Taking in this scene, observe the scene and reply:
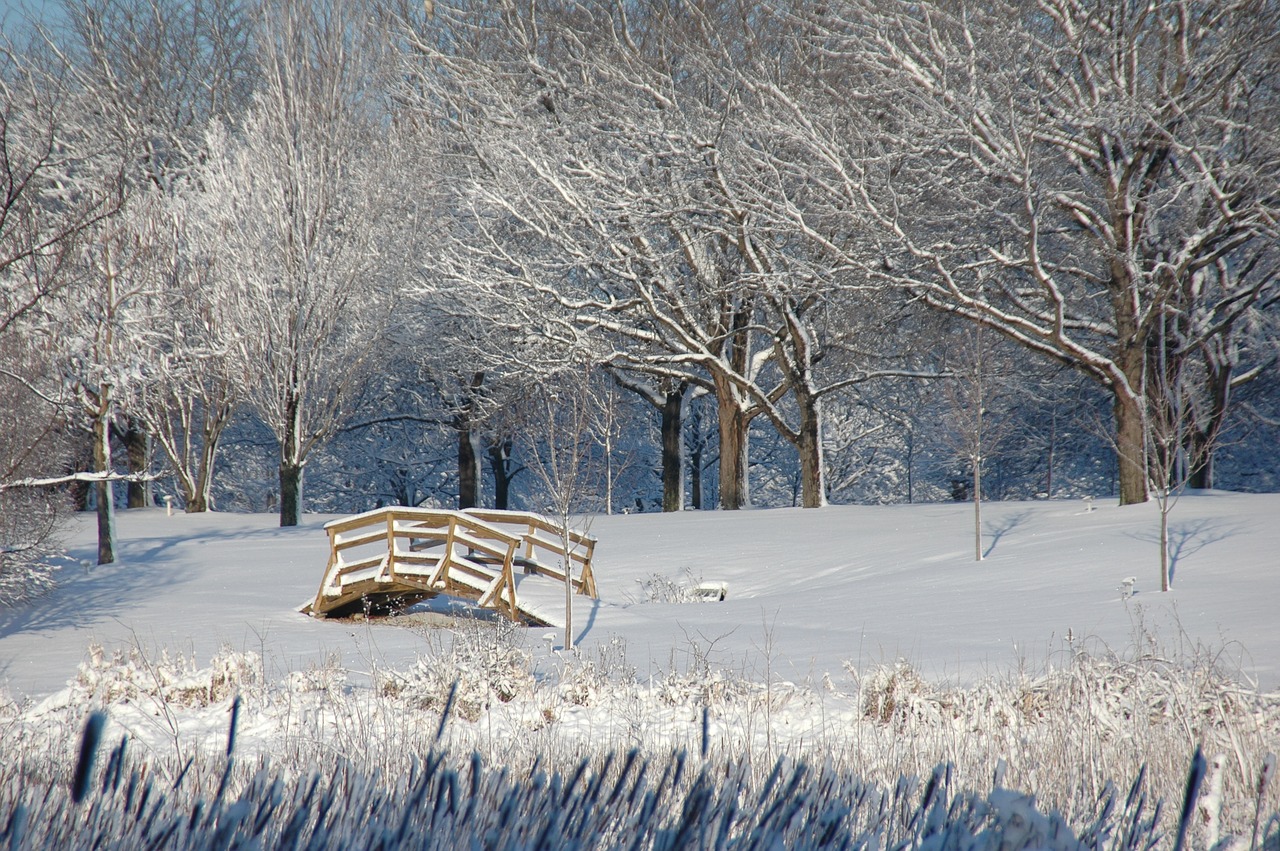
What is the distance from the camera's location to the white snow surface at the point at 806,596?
740 centimetres

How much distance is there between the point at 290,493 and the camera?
18922 mm

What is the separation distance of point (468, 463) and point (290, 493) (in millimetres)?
5136

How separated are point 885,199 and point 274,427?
11.8 m

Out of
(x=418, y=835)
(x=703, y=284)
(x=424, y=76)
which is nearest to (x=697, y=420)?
(x=703, y=284)

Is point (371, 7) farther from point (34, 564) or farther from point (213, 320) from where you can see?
point (34, 564)

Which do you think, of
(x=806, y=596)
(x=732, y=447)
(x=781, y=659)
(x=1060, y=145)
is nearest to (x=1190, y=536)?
(x=806, y=596)

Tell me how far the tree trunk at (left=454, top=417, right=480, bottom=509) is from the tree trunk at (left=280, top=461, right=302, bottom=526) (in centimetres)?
465

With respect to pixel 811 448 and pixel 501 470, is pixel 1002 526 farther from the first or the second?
pixel 501 470

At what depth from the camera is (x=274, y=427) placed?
60.8 feet

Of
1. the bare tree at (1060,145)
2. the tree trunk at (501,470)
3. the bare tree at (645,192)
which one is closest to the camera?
the bare tree at (1060,145)

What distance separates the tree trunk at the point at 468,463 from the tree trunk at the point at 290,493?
465 cm

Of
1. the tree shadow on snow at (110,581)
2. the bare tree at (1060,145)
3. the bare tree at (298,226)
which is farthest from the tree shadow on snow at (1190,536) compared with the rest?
the bare tree at (298,226)

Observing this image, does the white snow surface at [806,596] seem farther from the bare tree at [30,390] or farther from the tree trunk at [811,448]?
the tree trunk at [811,448]

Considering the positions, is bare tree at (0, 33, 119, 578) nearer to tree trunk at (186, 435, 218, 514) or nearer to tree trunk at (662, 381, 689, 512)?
tree trunk at (186, 435, 218, 514)
